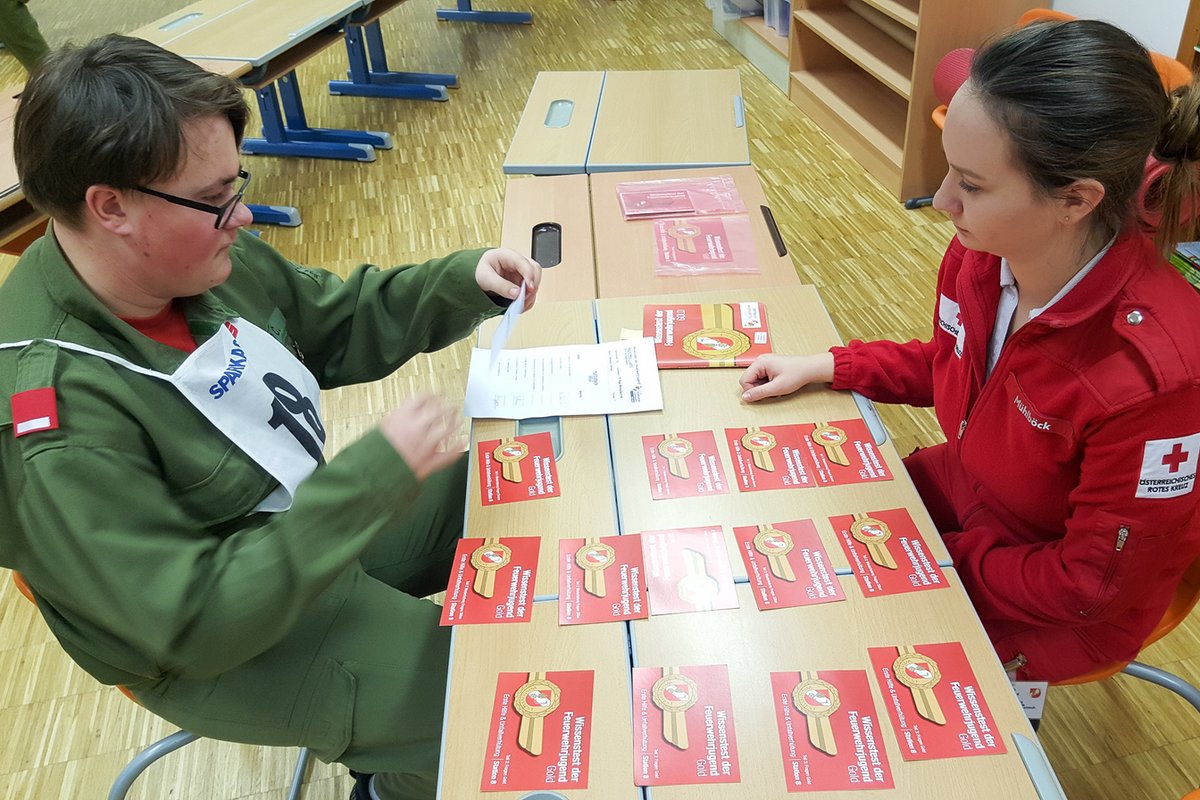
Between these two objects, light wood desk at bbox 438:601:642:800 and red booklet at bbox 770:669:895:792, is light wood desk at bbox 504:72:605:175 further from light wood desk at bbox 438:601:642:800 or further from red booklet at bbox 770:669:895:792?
red booklet at bbox 770:669:895:792

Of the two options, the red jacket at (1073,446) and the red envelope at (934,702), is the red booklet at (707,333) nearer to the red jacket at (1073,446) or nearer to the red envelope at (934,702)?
the red jacket at (1073,446)

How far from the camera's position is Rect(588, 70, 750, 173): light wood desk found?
2.33m

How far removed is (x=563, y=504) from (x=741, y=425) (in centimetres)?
33

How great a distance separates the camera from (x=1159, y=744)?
1.73 meters

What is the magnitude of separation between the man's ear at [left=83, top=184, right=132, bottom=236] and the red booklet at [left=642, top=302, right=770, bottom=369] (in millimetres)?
844

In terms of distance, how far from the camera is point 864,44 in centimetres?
396

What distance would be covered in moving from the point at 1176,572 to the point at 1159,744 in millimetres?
735

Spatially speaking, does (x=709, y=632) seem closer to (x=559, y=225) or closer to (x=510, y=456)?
(x=510, y=456)

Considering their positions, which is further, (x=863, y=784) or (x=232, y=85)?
(x=232, y=85)

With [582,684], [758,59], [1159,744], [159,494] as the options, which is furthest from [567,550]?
[758,59]

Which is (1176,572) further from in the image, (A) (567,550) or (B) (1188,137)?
(A) (567,550)

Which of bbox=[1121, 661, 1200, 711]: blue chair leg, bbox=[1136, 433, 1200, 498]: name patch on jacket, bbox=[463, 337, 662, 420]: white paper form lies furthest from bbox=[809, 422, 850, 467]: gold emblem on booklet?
bbox=[1121, 661, 1200, 711]: blue chair leg

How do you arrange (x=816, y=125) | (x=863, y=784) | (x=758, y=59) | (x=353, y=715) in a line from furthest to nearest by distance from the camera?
(x=758, y=59) < (x=816, y=125) < (x=353, y=715) < (x=863, y=784)

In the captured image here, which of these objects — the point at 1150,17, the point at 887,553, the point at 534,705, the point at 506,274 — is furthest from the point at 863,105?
the point at 534,705
